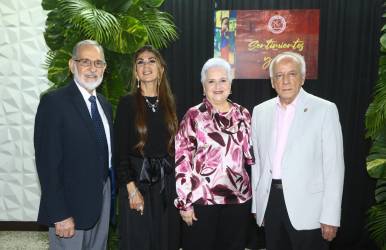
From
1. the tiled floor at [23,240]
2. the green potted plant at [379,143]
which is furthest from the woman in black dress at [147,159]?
the tiled floor at [23,240]

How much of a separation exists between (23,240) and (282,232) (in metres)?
3.21

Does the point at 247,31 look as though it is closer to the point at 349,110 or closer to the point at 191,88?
the point at 191,88

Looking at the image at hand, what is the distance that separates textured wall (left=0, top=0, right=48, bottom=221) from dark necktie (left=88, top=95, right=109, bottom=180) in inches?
93.5

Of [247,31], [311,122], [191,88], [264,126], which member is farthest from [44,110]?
[247,31]

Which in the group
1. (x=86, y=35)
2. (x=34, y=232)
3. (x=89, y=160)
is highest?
(x=86, y=35)

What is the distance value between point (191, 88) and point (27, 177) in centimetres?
222

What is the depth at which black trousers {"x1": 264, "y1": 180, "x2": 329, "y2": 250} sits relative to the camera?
217 centimetres

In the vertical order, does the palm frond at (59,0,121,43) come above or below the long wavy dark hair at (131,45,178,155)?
above

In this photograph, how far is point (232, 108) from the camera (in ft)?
7.52

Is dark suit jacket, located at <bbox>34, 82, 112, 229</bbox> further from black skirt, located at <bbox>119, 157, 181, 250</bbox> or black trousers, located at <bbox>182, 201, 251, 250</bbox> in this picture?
black trousers, located at <bbox>182, 201, 251, 250</bbox>

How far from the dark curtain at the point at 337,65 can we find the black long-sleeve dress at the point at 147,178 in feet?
5.53

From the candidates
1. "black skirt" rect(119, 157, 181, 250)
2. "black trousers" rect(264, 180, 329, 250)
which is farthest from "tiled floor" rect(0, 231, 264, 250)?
"black trousers" rect(264, 180, 329, 250)

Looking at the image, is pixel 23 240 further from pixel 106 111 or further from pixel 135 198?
pixel 106 111

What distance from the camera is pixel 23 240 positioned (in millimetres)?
4168
